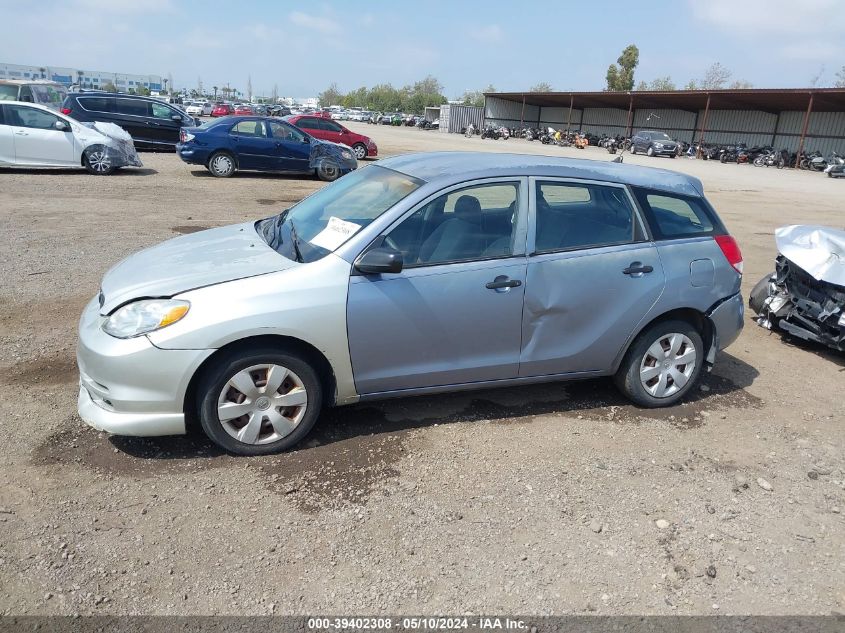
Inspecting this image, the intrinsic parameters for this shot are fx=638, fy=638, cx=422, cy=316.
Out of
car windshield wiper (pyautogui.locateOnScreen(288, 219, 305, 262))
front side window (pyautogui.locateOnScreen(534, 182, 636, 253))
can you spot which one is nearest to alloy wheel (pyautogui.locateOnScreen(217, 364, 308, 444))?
car windshield wiper (pyautogui.locateOnScreen(288, 219, 305, 262))

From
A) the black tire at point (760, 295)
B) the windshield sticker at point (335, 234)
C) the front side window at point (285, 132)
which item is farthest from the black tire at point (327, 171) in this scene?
the windshield sticker at point (335, 234)

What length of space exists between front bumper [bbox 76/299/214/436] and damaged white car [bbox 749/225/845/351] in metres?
5.21

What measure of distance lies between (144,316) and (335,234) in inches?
46.8

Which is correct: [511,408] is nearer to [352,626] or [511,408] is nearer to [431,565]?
[431,565]

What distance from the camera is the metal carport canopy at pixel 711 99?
3950cm

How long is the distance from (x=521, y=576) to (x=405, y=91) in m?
158

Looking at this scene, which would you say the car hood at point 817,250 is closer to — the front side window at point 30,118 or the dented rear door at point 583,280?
the dented rear door at point 583,280

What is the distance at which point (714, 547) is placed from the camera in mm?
3191

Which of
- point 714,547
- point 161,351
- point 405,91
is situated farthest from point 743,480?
point 405,91


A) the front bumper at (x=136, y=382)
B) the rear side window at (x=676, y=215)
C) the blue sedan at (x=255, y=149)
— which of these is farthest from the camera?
the blue sedan at (x=255, y=149)

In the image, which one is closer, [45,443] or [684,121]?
[45,443]

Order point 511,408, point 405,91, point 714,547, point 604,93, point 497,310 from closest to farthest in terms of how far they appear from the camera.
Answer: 1. point 714,547
2. point 497,310
3. point 511,408
4. point 604,93
5. point 405,91

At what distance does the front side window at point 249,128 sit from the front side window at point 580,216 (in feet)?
45.9

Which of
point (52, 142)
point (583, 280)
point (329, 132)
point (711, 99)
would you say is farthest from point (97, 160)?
point (711, 99)
